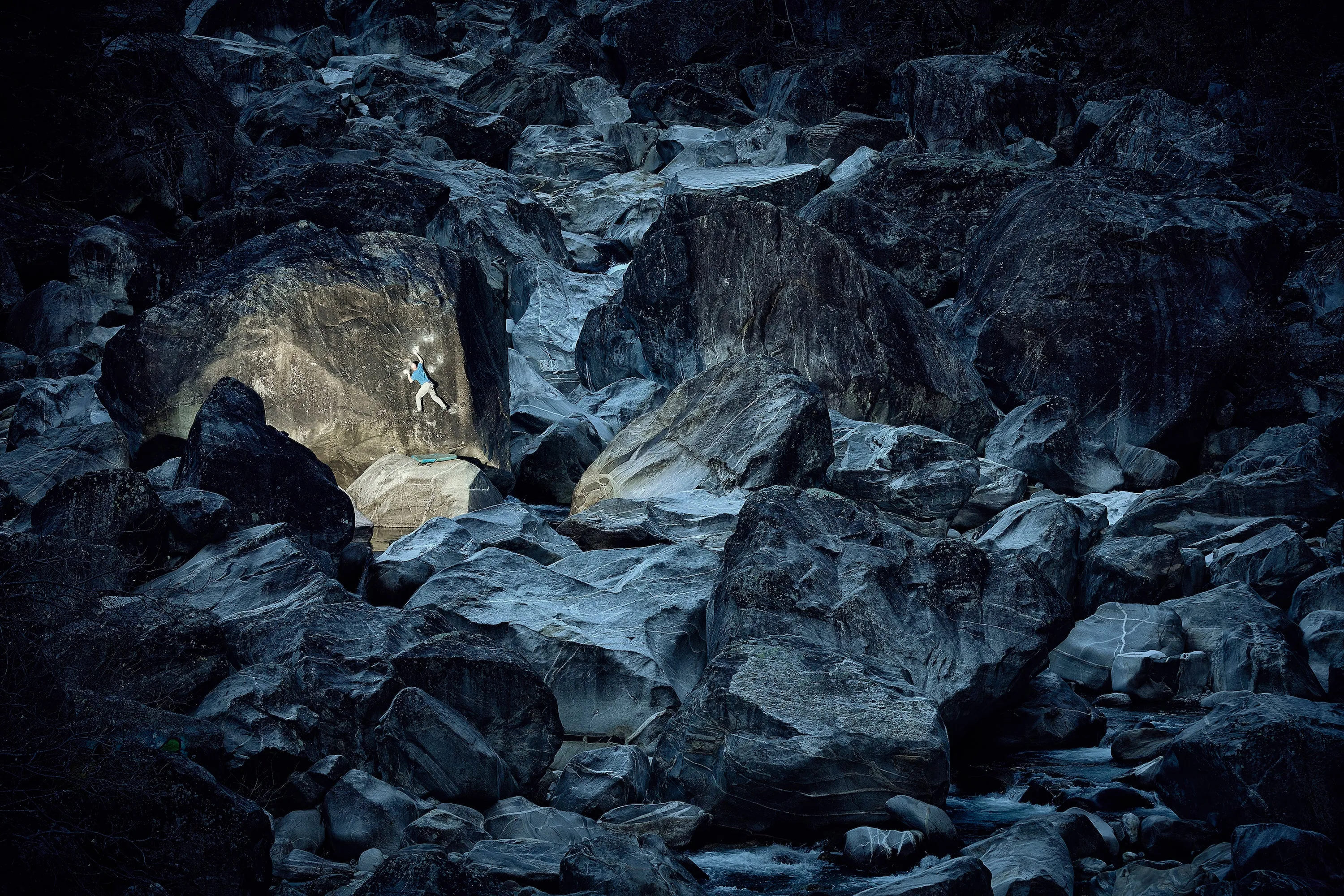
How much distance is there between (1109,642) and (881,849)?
480 cm

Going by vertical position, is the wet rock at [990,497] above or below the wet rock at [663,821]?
below

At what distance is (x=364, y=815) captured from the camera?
705 centimetres

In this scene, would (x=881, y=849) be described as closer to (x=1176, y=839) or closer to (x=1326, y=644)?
(x=1176, y=839)

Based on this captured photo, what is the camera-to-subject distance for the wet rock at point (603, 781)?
7766 mm

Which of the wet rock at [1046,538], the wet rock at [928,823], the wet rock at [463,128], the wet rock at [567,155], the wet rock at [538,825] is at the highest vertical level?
the wet rock at [463,128]

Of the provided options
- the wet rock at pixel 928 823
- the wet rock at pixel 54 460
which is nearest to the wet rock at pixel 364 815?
the wet rock at pixel 928 823

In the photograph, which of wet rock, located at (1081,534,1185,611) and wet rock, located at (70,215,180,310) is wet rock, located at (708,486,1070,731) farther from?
wet rock, located at (70,215,180,310)

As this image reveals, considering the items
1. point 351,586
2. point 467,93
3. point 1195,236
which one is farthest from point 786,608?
point 467,93

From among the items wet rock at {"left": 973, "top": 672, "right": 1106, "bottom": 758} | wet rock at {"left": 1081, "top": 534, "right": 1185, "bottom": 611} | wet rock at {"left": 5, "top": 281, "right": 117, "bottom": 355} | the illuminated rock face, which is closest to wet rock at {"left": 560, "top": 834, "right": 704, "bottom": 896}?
wet rock at {"left": 973, "top": 672, "right": 1106, "bottom": 758}

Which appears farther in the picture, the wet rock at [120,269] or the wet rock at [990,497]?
the wet rock at [120,269]

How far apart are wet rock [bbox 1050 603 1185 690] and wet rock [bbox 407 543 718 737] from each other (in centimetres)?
329

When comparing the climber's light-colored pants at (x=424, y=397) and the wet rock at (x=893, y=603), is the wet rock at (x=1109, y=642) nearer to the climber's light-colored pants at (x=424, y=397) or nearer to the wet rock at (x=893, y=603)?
the wet rock at (x=893, y=603)

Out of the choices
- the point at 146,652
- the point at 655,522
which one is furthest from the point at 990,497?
the point at 146,652

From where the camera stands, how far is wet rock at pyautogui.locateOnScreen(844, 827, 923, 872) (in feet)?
23.9
